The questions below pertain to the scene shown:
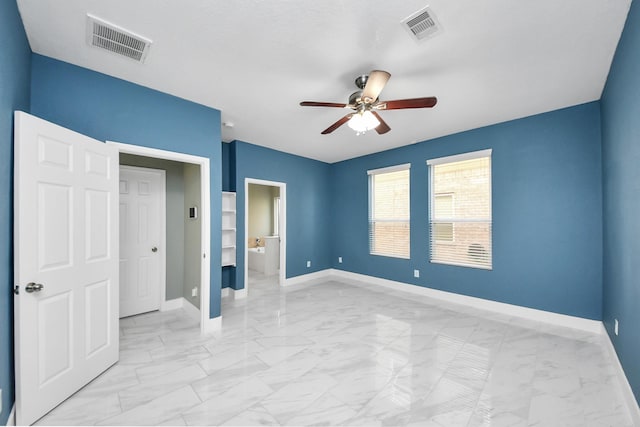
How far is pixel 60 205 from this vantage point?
1.99 meters

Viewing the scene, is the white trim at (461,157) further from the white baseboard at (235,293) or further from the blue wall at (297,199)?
the white baseboard at (235,293)

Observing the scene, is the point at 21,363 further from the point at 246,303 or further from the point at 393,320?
the point at 393,320

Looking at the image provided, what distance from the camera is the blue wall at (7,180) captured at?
159cm

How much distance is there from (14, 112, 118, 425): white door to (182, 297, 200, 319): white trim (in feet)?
4.21

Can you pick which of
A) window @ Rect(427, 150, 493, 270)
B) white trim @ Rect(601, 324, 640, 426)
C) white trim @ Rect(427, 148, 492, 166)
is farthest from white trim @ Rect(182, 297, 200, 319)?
white trim @ Rect(427, 148, 492, 166)

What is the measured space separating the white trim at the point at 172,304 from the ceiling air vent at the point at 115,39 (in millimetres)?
3333

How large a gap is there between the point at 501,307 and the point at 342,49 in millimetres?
4112

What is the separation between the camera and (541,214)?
3584mm

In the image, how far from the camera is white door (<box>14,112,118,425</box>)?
1748mm

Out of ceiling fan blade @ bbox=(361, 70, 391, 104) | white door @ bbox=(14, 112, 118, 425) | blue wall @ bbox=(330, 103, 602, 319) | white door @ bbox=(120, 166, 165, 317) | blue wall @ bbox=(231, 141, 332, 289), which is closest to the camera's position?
white door @ bbox=(14, 112, 118, 425)

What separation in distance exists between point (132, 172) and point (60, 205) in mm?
2000

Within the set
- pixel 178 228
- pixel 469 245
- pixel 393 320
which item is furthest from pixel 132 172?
pixel 469 245

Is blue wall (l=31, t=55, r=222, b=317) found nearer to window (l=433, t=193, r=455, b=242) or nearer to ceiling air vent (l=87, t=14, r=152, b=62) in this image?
ceiling air vent (l=87, t=14, r=152, b=62)

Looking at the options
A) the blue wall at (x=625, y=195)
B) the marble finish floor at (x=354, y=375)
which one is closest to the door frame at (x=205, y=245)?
the marble finish floor at (x=354, y=375)
